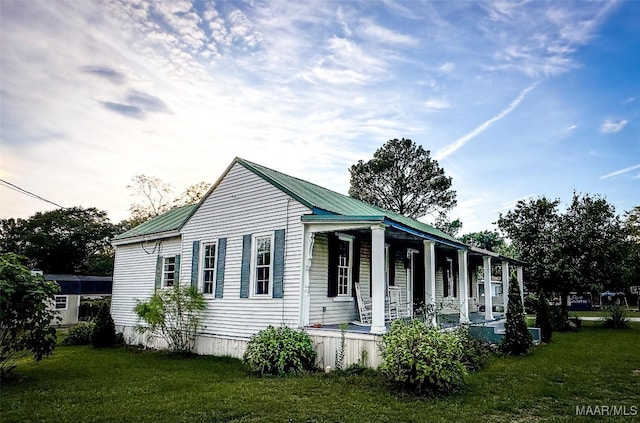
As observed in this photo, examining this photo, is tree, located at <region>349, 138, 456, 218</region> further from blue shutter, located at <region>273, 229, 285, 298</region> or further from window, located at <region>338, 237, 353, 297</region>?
blue shutter, located at <region>273, 229, 285, 298</region>

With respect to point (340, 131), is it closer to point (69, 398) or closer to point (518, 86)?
point (518, 86)

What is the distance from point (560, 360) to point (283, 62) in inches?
434

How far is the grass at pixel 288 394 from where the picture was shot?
6109 millimetres

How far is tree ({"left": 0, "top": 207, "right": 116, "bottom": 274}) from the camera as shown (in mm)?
39469

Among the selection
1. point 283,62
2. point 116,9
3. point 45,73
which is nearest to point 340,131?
point 283,62

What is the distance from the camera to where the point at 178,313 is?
12.4 meters

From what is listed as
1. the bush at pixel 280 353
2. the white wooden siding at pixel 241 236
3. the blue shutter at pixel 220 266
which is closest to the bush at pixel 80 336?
the white wooden siding at pixel 241 236

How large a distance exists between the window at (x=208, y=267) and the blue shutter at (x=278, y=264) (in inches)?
107

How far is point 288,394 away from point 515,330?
7.40 metres

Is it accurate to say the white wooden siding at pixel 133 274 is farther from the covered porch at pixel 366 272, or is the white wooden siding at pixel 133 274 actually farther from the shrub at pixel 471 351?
the shrub at pixel 471 351

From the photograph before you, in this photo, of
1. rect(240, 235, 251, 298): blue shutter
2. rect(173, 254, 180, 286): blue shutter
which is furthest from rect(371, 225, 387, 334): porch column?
rect(173, 254, 180, 286): blue shutter

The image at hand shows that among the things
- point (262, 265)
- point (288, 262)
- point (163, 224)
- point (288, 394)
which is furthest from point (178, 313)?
point (288, 394)

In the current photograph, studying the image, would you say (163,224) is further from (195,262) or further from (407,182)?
(407,182)

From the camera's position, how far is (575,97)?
1262 centimetres
